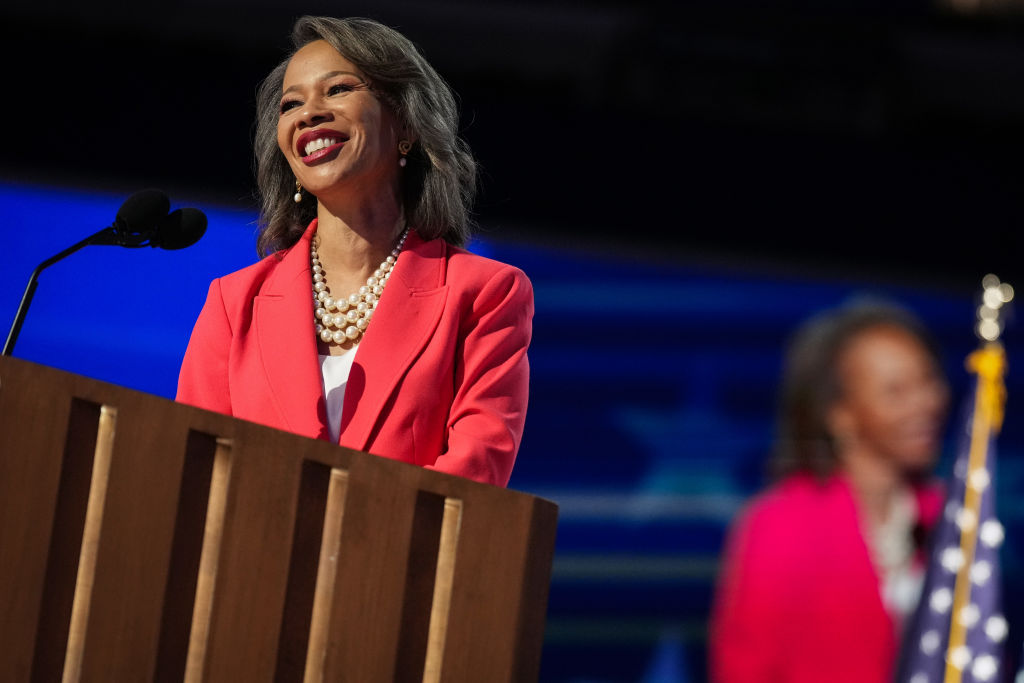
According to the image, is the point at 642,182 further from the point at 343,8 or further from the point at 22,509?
the point at 22,509

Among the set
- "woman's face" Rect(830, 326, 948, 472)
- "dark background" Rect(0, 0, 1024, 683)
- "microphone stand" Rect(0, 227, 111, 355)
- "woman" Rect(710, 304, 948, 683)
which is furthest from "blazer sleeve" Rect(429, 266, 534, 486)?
"woman's face" Rect(830, 326, 948, 472)

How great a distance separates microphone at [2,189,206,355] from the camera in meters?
1.52

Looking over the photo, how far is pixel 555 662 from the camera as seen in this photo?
3.51 metres

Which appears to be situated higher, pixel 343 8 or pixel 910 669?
pixel 343 8

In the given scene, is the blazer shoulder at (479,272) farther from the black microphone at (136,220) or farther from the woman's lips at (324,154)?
the black microphone at (136,220)

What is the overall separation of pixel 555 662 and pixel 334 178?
216 cm

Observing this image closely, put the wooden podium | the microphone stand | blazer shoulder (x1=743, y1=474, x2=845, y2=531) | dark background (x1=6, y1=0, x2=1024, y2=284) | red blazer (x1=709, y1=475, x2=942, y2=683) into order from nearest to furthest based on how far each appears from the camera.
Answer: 1. the wooden podium
2. the microphone stand
3. red blazer (x1=709, y1=475, x2=942, y2=683)
4. blazer shoulder (x1=743, y1=474, x2=845, y2=531)
5. dark background (x1=6, y1=0, x2=1024, y2=284)

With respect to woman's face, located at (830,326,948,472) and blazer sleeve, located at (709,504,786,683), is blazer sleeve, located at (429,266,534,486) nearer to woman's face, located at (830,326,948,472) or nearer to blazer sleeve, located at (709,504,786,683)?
blazer sleeve, located at (709,504,786,683)

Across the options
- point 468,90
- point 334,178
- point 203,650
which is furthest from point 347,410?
point 468,90

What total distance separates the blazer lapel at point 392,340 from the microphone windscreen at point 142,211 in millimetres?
295

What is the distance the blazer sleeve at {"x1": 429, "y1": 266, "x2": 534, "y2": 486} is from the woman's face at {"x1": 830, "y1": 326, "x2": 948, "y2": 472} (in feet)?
6.03

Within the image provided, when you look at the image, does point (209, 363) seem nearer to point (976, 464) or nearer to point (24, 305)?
point (24, 305)

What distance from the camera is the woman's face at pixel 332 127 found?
1.68 meters

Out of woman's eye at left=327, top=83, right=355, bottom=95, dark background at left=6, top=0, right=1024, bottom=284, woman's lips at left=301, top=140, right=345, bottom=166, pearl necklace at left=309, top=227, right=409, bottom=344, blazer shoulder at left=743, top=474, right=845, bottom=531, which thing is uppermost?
dark background at left=6, top=0, right=1024, bottom=284
